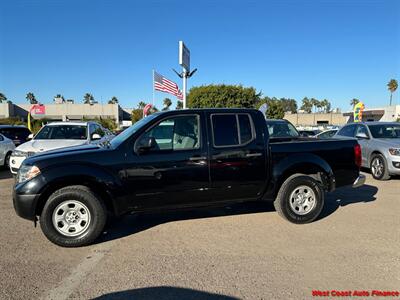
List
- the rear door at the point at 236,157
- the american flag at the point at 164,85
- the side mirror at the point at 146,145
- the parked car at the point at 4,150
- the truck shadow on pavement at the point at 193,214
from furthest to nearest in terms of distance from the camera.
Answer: the american flag at the point at 164,85, the parked car at the point at 4,150, the truck shadow on pavement at the point at 193,214, the rear door at the point at 236,157, the side mirror at the point at 146,145

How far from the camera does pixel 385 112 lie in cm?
6531

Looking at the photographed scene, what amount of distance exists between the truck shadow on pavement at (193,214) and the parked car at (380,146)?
2071mm

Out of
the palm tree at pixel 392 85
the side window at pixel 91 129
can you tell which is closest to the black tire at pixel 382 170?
the side window at pixel 91 129

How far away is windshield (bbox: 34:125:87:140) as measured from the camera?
954 centimetres

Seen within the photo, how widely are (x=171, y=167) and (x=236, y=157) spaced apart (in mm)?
1005

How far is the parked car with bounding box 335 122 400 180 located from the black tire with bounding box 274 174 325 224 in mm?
4639

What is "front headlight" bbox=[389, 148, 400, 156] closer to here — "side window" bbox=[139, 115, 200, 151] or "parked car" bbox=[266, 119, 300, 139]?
"parked car" bbox=[266, 119, 300, 139]

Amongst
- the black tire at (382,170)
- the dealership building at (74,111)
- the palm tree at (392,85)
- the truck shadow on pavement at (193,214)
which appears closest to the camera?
the truck shadow on pavement at (193,214)

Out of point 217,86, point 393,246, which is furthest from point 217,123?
point 217,86

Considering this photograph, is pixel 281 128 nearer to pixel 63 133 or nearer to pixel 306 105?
pixel 63 133

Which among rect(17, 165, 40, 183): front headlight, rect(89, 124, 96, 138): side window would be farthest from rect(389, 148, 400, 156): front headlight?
rect(17, 165, 40, 183): front headlight

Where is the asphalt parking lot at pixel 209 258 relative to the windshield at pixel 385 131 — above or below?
below

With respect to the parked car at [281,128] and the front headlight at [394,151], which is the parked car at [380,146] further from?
the parked car at [281,128]

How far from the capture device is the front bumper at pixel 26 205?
14.0 ft
